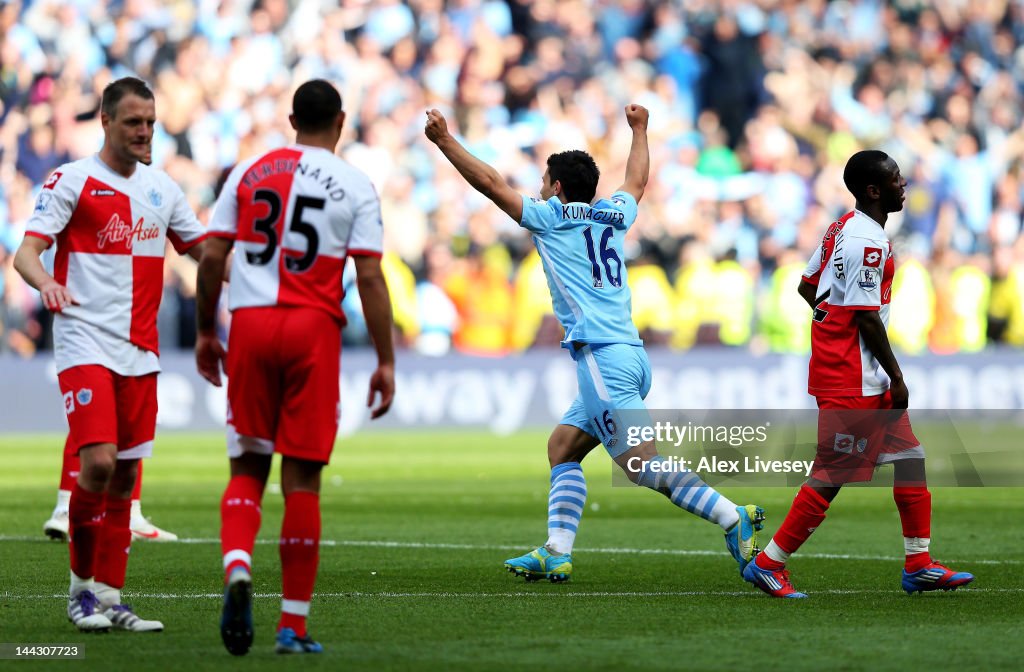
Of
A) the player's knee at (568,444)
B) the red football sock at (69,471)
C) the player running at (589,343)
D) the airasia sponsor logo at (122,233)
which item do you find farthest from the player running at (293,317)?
the red football sock at (69,471)

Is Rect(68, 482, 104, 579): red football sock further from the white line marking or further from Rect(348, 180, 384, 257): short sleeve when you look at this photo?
Rect(348, 180, 384, 257): short sleeve

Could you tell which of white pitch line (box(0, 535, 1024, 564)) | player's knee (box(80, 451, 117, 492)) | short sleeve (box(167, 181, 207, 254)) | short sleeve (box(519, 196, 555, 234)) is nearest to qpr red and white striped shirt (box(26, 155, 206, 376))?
short sleeve (box(167, 181, 207, 254))

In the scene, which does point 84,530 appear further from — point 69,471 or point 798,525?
point 69,471

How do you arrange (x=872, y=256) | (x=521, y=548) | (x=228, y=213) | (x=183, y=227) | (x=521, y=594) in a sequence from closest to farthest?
(x=228, y=213) → (x=183, y=227) → (x=872, y=256) → (x=521, y=594) → (x=521, y=548)

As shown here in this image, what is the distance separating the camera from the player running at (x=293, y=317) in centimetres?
595

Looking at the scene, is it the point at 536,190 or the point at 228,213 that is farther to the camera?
the point at 536,190

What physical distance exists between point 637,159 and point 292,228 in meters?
3.37

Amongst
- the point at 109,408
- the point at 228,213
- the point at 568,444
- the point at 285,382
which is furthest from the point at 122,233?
the point at 568,444

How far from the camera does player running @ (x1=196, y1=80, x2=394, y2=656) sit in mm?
5953

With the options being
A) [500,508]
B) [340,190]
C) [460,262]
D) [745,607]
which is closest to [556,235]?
[745,607]

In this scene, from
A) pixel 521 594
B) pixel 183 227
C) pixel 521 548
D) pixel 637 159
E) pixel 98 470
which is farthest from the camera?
pixel 521 548

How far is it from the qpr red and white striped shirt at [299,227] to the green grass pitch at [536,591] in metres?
1.23

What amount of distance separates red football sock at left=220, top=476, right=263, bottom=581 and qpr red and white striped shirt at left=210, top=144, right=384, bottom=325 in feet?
2.02

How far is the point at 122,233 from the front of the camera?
683 centimetres
